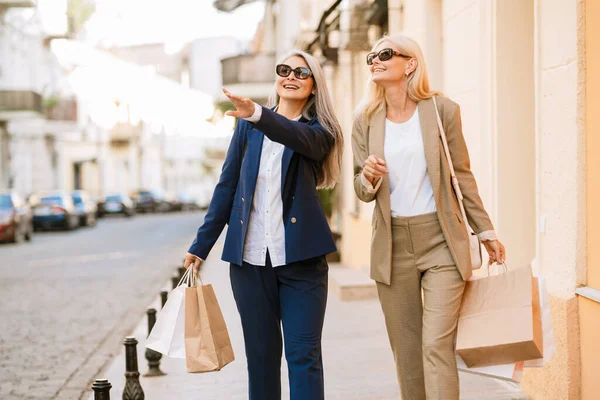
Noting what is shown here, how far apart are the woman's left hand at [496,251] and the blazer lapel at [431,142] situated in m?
0.36

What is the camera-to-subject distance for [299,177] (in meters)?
4.11

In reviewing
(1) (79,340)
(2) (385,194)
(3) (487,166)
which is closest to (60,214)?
(1) (79,340)

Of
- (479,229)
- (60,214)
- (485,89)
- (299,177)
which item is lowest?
(60,214)

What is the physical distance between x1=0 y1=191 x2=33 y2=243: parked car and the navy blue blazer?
2269 cm

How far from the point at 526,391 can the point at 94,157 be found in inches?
2140

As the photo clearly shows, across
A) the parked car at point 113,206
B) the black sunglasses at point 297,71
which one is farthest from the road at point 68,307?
the parked car at point 113,206

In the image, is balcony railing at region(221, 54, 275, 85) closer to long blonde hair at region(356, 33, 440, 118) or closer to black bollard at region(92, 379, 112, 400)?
black bollard at region(92, 379, 112, 400)

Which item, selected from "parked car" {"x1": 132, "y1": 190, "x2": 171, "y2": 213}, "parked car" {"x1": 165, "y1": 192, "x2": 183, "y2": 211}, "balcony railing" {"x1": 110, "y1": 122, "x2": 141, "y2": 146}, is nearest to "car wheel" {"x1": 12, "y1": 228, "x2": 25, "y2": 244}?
"parked car" {"x1": 132, "y1": 190, "x2": 171, "y2": 213}

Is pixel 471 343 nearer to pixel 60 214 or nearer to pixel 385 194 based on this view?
pixel 385 194

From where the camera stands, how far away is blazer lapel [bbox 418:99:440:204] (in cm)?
391

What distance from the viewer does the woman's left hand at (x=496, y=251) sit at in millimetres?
4035

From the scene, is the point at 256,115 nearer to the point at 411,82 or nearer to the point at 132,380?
the point at 411,82

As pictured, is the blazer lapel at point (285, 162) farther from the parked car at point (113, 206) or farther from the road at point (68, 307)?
the parked car at point (113, 206)

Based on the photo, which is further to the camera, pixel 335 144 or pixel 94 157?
pixel 94 157
